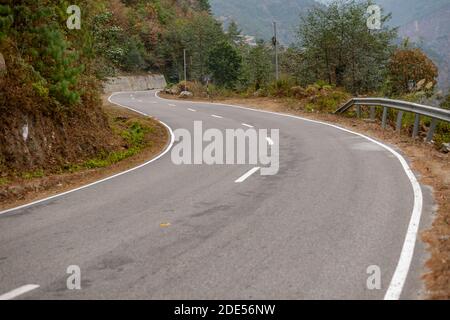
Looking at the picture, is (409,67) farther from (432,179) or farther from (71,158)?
(71,158)

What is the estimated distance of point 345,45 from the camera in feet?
106

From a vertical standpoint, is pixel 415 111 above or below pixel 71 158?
A: above

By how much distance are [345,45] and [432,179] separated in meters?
24.7

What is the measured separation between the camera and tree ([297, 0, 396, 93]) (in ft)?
104

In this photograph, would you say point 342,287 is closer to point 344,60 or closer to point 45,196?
point 45,196

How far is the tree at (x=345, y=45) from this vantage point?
104 ft

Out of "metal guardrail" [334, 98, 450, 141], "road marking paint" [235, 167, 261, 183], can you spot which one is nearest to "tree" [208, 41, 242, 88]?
"metal guardrail" [334, 98, 450, 141]

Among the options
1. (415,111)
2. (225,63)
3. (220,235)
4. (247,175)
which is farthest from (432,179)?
(225,63)

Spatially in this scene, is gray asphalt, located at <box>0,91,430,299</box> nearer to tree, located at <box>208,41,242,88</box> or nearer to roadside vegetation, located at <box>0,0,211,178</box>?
roadside vegetation, located at <box>0,0,211,178</box>

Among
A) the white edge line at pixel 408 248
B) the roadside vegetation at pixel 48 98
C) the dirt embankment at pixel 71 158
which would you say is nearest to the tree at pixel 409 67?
the roadside vegetation at pixel 48 98

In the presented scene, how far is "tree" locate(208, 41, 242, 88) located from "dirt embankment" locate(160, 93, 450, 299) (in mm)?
40760

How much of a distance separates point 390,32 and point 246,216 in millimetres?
31424

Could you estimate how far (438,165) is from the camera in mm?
10953
